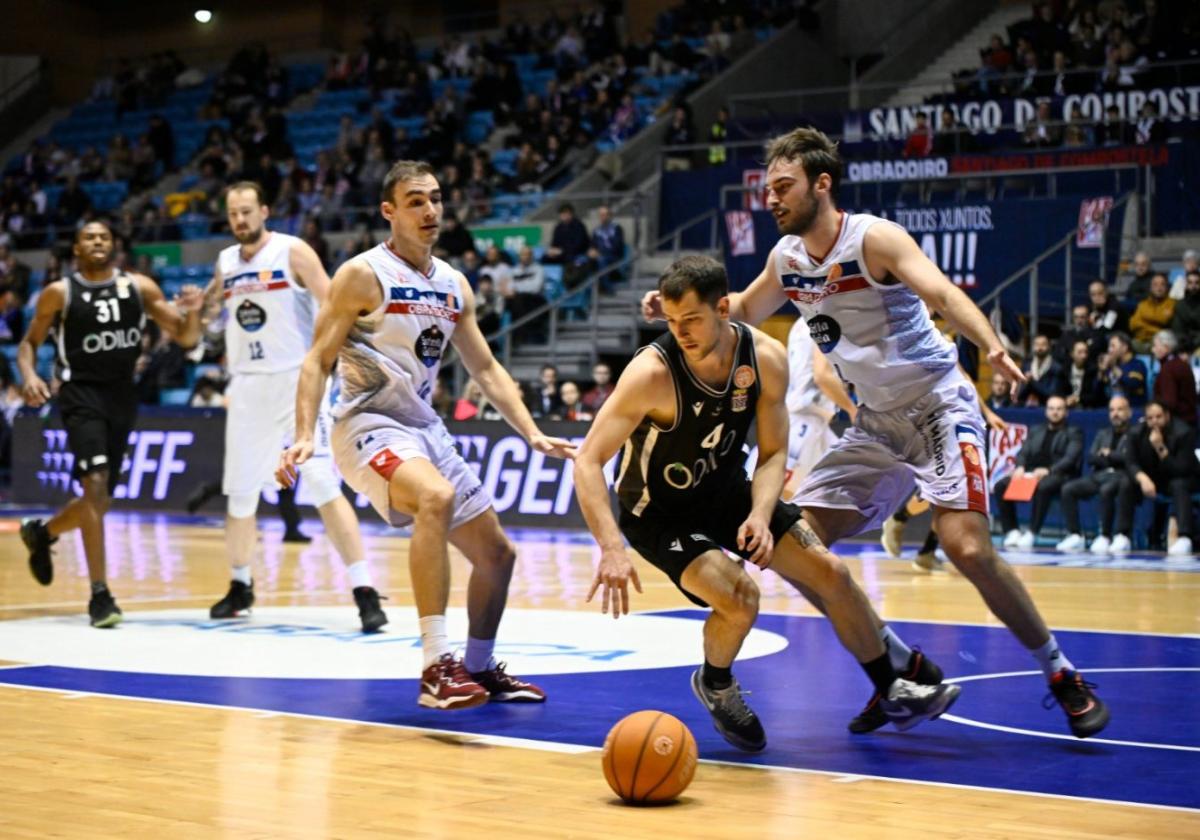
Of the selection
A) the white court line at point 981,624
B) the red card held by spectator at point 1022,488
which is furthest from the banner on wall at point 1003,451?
the white court line at point 981,624

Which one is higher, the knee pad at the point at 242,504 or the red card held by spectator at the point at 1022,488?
the knee pad at the point at 242,504

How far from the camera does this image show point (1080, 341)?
16.5 meters

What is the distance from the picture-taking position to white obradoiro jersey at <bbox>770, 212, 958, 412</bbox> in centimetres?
628

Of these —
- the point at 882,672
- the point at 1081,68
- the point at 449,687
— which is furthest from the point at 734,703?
the point at 1081,68

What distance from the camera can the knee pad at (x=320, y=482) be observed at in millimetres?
9445

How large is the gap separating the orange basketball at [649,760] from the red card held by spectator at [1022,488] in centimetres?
1127

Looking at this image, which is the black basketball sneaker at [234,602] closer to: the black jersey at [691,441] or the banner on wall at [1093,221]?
the black jersey at [691,441]

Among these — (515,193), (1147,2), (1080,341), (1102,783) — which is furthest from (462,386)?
(1102,783)

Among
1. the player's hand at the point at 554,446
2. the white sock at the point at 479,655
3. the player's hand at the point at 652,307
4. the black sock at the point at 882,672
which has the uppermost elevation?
the player's hand at the point at 652,307

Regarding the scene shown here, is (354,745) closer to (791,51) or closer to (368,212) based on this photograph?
(368,212)

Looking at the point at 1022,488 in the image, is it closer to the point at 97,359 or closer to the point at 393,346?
the point at 97,359

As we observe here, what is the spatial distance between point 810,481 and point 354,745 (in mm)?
1983

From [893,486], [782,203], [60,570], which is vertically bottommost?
[60,570]

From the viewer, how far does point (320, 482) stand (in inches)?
374
